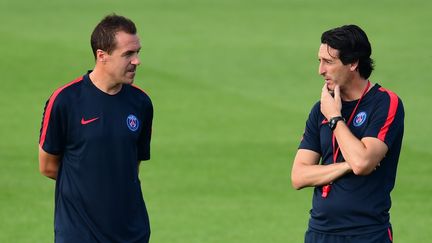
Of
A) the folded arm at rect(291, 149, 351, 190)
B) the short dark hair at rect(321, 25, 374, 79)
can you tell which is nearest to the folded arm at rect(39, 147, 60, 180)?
the folded arm at rect(291, 149, 351, 190)

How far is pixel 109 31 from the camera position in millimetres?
7453

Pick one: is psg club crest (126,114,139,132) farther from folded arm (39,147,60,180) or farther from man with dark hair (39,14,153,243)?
folded arm (39,147,60,180)

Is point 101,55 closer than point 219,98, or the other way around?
point 101,55

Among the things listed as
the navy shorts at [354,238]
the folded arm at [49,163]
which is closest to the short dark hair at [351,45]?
the navy shorts at [354,238]

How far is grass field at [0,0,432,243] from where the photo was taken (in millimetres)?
12570

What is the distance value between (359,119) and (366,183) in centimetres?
44

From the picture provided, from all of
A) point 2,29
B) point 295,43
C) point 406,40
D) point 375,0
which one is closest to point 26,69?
point 2,29

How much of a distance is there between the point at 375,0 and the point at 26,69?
9.48 m

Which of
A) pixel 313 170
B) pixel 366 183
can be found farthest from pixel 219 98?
pixel 366 183

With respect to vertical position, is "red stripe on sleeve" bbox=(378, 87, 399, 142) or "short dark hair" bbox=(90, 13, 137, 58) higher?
"short dark hair" bbox=(90, 13, 137, 58)

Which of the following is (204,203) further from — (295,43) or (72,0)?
(72,0)

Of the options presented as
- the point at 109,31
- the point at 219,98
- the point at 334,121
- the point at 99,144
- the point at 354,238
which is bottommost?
the point at 219,98

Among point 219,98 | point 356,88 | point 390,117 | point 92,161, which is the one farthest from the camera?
point 219,98

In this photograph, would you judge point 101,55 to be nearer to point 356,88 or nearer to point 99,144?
point 99,144
